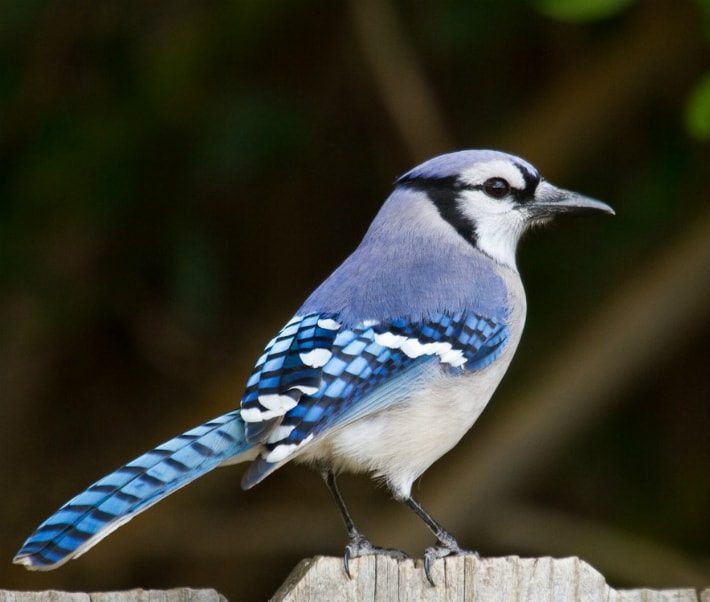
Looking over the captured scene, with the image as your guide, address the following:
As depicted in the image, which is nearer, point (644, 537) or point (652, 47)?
point (652, 47)

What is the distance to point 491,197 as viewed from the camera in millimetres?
2445

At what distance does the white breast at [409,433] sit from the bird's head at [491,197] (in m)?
0.37

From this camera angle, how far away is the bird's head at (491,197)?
2395 mm

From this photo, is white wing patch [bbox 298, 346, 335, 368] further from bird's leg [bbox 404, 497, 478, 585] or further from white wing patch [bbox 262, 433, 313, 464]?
bird's leg [bbox 404, 497, 478, 585]

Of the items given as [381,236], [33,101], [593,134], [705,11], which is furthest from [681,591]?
[33,101]

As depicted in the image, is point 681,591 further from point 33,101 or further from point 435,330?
point 33,101

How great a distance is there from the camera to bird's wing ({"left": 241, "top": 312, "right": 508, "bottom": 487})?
1.83m

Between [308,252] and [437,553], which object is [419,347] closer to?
[437,553]

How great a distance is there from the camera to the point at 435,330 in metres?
2.09

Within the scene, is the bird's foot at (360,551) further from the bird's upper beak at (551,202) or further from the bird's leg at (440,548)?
the bird's upper beak at (551,202)

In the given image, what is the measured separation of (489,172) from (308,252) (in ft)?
5.38

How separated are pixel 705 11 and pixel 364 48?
1.35 meters

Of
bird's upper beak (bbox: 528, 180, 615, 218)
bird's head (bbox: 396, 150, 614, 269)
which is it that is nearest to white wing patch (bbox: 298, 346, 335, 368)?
bird's head (bbox: 396, 150, 614, 269)

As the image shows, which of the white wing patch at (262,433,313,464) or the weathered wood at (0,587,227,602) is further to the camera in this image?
the white wing patch at (262,433,313,464)
